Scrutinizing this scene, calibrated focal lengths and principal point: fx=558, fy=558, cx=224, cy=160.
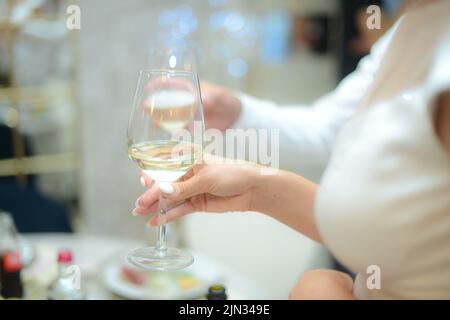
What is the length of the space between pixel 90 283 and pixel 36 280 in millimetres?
110

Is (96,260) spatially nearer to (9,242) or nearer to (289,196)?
(9,242)

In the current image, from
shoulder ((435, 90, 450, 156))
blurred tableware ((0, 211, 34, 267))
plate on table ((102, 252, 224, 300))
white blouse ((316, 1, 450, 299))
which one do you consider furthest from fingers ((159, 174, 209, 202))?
blurred tableware ((0, 211, 34, 267))

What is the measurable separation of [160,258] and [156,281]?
18.7 inches

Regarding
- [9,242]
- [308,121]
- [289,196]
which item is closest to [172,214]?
Result: [289,196]

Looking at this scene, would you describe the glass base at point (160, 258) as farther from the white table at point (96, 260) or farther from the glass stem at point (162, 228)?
the white table at point (96, 260)

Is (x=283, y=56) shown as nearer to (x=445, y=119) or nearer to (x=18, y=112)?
(x=18, y=112)

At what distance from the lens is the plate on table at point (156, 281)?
2.99 ft

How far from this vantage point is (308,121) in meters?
0.94

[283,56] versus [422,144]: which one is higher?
[283,56]

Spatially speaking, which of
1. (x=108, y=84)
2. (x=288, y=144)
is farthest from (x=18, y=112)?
(x=288, y=144)

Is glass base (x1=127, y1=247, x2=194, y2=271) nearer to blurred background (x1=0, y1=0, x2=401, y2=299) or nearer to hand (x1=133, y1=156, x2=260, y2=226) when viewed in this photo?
hand (x1=133, y1=156, x2=260, y2=226)

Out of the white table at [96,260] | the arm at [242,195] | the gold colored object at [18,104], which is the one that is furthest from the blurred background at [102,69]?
the arm at [242,195]

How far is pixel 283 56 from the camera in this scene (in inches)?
102

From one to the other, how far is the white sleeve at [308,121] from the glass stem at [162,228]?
0.89ft
